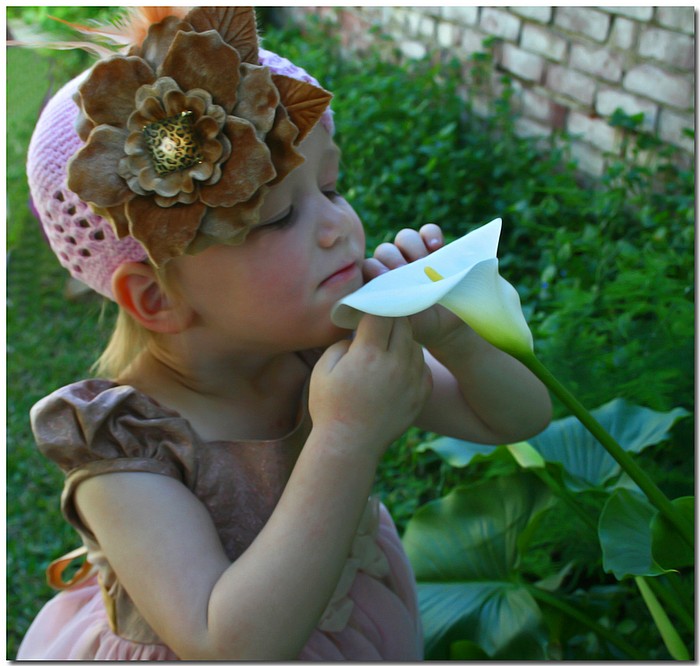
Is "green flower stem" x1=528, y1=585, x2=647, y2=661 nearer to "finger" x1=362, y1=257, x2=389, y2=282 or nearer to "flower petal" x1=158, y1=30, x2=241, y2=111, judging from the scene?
"finger" x1=362, y1=257, x2=389, y2=282

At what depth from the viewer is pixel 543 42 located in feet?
8.12

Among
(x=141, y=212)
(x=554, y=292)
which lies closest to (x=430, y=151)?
(x=554, y=292)

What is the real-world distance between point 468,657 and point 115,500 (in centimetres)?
58

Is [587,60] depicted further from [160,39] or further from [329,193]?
[160,39]

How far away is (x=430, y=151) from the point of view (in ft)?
8.16

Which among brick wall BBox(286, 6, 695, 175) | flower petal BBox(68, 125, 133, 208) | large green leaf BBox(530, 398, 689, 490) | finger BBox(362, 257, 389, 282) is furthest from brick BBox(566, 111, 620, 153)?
flower petal BBox(68, 125, 133, 208)

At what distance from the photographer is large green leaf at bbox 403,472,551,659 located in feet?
4.38

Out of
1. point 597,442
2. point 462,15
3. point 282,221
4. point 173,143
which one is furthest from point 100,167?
point 462,15

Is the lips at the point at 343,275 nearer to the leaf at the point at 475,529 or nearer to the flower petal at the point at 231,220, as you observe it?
the flower petal at the point at 231,220

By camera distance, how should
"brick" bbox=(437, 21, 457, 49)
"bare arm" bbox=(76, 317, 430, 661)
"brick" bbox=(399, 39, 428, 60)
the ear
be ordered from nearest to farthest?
1. "bare arm" bbox=(76, 317, 430, 661)
2. the ear
3. "brick" bbox=(437, 21, 457, 49)
4. "brick" bbox=(399, 39, 428, 60)

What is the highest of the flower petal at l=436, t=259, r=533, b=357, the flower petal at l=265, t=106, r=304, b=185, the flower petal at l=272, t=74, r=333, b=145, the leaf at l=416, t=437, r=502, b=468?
the flower petal at l=272, t=74, r=333, b=145

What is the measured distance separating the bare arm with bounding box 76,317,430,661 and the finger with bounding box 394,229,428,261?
12 centimetres

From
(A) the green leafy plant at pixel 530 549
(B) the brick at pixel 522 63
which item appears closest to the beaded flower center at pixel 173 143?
(A) the green leafy plant at pixel 530 549

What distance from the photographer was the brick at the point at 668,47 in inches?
80.9
